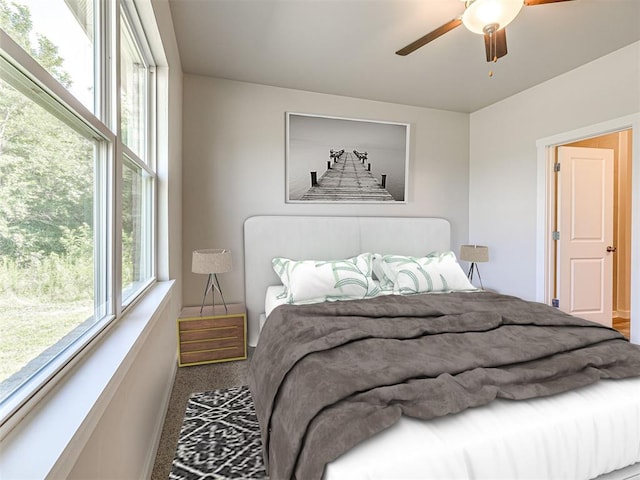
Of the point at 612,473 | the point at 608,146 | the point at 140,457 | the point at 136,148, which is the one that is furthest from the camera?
the point at 608,146

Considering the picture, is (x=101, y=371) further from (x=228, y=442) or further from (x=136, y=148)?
(x=136, y=148)

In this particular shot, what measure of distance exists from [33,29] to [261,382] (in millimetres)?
1592

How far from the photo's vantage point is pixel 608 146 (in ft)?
13.0

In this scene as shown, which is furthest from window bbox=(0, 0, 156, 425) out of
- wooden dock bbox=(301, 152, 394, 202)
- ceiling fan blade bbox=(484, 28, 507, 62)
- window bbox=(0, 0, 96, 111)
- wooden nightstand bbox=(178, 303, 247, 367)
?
wooden dock bbox=(301, 152, 394, 202)

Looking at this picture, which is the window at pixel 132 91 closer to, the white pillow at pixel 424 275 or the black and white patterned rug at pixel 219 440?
the black and white patterned rug at pixel 219 440

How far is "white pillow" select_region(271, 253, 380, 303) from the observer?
247cm

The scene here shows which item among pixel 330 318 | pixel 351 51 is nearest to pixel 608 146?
pixel 351 51

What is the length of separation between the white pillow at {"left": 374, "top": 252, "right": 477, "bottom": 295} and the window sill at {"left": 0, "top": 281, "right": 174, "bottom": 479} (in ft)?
7.02

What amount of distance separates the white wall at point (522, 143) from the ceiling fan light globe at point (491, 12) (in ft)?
5.86

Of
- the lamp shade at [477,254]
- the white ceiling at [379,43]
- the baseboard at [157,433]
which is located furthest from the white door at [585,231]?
the baseboard at [157,433]

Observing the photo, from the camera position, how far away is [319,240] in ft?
10.6

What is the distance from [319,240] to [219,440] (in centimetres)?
198

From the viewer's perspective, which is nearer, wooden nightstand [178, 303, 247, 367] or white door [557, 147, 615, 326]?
wooden nightstand [178, 303, 247, 367]

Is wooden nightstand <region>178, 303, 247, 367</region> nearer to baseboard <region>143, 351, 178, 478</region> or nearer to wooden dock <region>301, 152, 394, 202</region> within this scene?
baseboard <region>143, 351, 178, 478</region>
